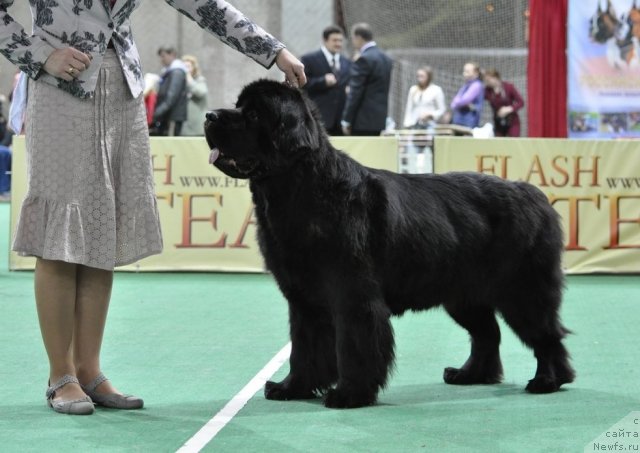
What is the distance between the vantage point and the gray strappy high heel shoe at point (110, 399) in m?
3.56

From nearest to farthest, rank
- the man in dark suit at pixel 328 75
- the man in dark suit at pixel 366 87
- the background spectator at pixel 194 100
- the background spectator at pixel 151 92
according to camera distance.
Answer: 1. the man in dark suit at pixel 366 87
2. the man in dark suit at pixel 328 75
3. the background spectator at pixel 151 92
4. the background spectator at pixel 194 100

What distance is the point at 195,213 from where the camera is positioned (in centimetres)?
790

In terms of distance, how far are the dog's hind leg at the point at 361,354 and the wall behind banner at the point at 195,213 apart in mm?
4302

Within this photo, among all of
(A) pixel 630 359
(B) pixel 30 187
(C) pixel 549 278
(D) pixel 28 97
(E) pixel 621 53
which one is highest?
(E) pixel 621 53

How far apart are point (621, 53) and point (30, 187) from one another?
7.57 m

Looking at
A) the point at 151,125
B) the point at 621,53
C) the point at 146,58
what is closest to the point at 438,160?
the point at 621,53

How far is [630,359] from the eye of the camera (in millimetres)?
4570

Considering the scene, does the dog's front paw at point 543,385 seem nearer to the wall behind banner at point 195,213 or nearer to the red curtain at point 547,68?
the wall behind banner at point 195,213

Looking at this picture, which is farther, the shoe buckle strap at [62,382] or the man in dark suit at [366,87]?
the man in dark suit at [366,87]

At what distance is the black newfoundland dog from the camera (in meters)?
3.50

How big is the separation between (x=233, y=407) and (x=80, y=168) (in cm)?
95

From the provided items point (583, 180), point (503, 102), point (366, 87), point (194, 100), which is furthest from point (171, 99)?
point (583, 180)

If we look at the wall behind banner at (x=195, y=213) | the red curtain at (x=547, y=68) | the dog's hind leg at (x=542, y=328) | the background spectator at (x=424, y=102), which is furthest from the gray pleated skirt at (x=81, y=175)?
the background spectator at (x=424, y=102)

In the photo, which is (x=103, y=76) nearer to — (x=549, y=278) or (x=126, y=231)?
(x=126, y=231)
